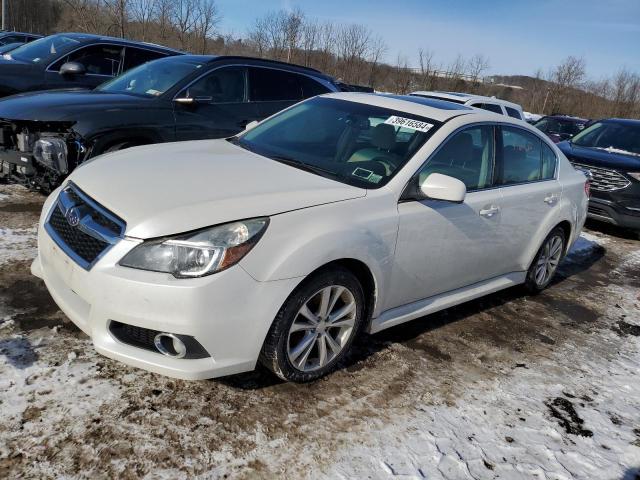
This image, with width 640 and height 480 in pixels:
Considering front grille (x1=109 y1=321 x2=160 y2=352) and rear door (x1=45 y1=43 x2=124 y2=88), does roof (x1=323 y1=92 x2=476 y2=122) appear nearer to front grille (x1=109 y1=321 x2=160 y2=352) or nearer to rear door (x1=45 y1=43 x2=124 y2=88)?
Result: front grille (x1=109 y1=321 x2=160 y2=352)

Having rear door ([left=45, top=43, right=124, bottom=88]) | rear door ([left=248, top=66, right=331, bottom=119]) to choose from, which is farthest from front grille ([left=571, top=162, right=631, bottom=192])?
rear door ([left=45, top=43, right=124, bottom=88])

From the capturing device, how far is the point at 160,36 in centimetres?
2809

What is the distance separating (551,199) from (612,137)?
5718 millimetres

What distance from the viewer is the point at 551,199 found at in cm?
465

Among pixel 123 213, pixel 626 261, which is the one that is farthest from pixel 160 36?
pixel 123 213

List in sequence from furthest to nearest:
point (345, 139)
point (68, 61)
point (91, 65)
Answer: point (91, 65) < point (68, 61) < point (345, 139)

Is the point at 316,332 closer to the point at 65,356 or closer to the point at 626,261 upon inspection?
the point at 65,356

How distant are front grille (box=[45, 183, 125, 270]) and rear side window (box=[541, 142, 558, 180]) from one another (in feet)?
12.0

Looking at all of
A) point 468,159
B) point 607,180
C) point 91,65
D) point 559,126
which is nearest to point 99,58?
point 91,65

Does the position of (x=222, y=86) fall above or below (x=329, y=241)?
above

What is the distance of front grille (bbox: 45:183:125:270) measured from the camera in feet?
8.52

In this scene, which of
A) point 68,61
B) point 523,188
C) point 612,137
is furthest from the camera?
point 612,137

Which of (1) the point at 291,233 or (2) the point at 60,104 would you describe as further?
(2) the point at 60,104

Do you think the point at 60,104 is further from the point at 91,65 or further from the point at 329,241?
the point at 329,241
